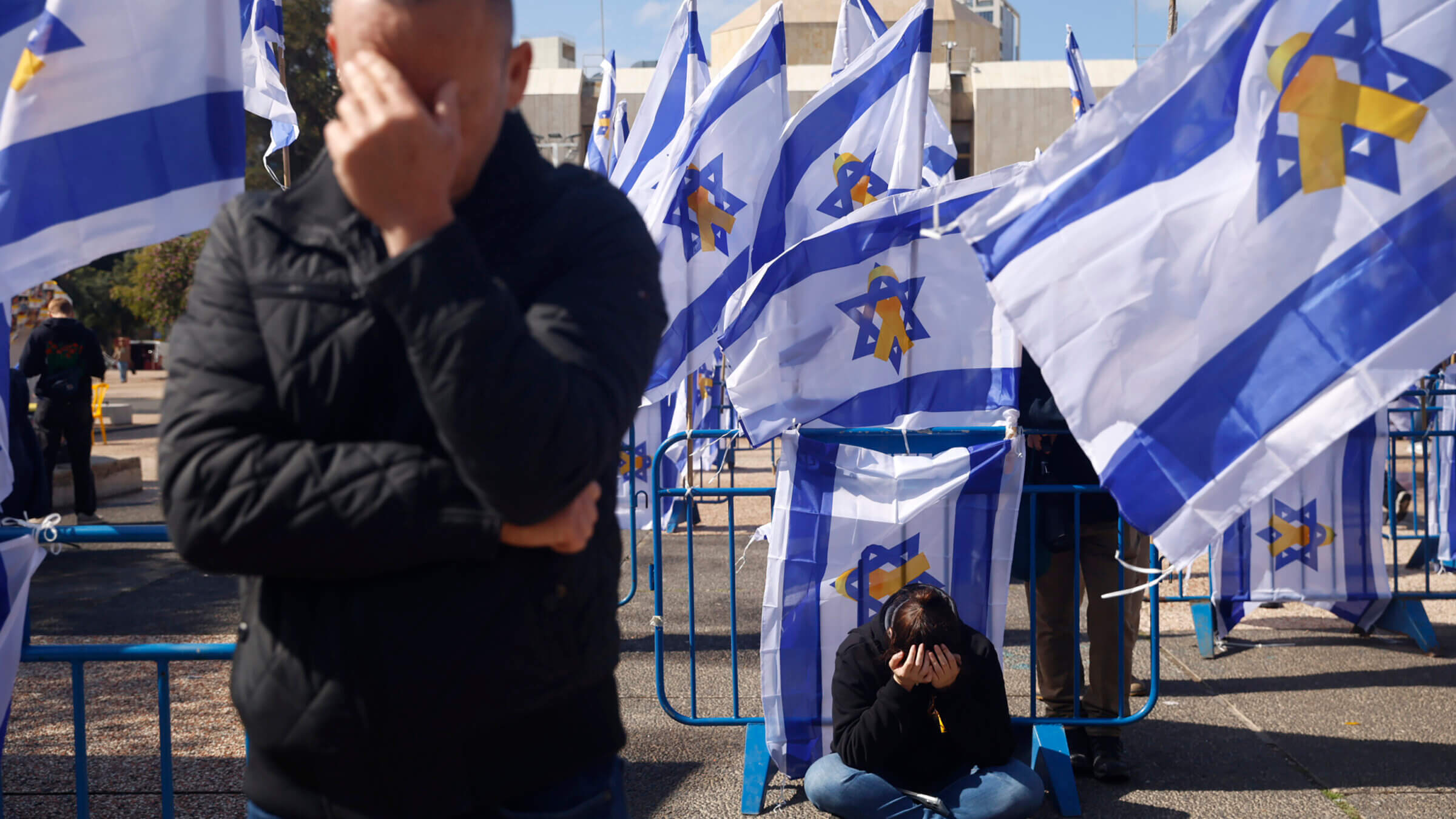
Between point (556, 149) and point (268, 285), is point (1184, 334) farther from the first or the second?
point (556, 149)

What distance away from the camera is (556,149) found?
39156mm

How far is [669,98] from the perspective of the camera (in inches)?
302

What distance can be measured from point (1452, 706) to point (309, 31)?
24455mm

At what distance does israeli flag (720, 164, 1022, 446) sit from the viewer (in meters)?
4.64

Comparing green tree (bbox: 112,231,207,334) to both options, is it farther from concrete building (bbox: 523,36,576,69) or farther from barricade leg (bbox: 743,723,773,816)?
barricade leg (bbox: 743,723,773,816)

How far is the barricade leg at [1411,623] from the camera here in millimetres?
6070

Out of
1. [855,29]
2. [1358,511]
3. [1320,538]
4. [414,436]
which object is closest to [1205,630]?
[1320,538]

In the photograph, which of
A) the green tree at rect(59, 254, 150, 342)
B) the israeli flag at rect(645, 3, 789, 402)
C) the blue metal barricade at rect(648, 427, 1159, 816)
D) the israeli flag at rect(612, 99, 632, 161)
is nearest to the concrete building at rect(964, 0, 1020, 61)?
the green tree at rect(59, 254, 150, 342)

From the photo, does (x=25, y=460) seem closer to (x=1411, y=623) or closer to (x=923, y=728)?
(x=923, y=728)

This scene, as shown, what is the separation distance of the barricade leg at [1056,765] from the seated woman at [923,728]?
1.10ft

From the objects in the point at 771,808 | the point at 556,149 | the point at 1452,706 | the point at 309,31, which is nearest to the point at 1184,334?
the point at 771,808

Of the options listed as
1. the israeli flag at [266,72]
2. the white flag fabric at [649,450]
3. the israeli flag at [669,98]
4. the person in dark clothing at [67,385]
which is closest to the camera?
the israeli flag at [266,72]

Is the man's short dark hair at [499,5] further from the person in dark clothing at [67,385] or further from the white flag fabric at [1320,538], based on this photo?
the person in dark clothing at [67,385]

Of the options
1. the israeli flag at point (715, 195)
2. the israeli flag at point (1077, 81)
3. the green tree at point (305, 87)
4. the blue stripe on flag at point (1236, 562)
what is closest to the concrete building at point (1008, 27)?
the green tree at point (305, 87)
